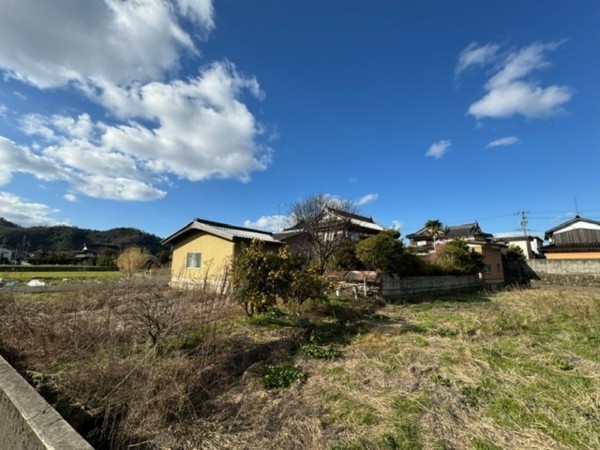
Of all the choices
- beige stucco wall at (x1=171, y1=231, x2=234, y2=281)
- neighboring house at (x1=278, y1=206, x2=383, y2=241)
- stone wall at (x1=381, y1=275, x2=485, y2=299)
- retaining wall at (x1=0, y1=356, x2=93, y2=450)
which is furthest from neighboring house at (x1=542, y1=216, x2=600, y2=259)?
retaining wall at (x1=0, y1=356, x2=93, y2=450)

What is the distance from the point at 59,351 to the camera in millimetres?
5352

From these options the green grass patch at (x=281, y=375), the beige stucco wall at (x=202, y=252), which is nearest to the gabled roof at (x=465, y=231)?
the beige stucco wall at (x=202, y=252)

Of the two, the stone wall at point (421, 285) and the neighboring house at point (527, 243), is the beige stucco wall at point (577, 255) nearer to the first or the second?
the neighboring house at point (527, 243)

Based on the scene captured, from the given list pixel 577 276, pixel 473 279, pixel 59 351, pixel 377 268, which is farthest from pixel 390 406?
pixel 577 276

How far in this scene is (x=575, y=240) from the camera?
2670cm

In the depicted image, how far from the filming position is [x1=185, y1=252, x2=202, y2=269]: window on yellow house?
15650 millimetres

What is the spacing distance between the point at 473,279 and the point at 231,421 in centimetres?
2020

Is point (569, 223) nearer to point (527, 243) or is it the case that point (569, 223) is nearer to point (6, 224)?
point (527, 243)

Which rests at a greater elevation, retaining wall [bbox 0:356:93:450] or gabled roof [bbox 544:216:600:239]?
gabled roof [bbox 544:216:600:239]

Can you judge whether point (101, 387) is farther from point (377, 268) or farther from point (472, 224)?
point (472, 224)

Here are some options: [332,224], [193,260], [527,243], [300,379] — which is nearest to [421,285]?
[332,224]

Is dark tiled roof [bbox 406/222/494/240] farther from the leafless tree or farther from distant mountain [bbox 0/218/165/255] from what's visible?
distant mountain [bbox 0/218/165/255]

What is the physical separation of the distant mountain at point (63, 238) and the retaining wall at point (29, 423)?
188 feet

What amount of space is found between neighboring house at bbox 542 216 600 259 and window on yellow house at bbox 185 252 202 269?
29364mm
